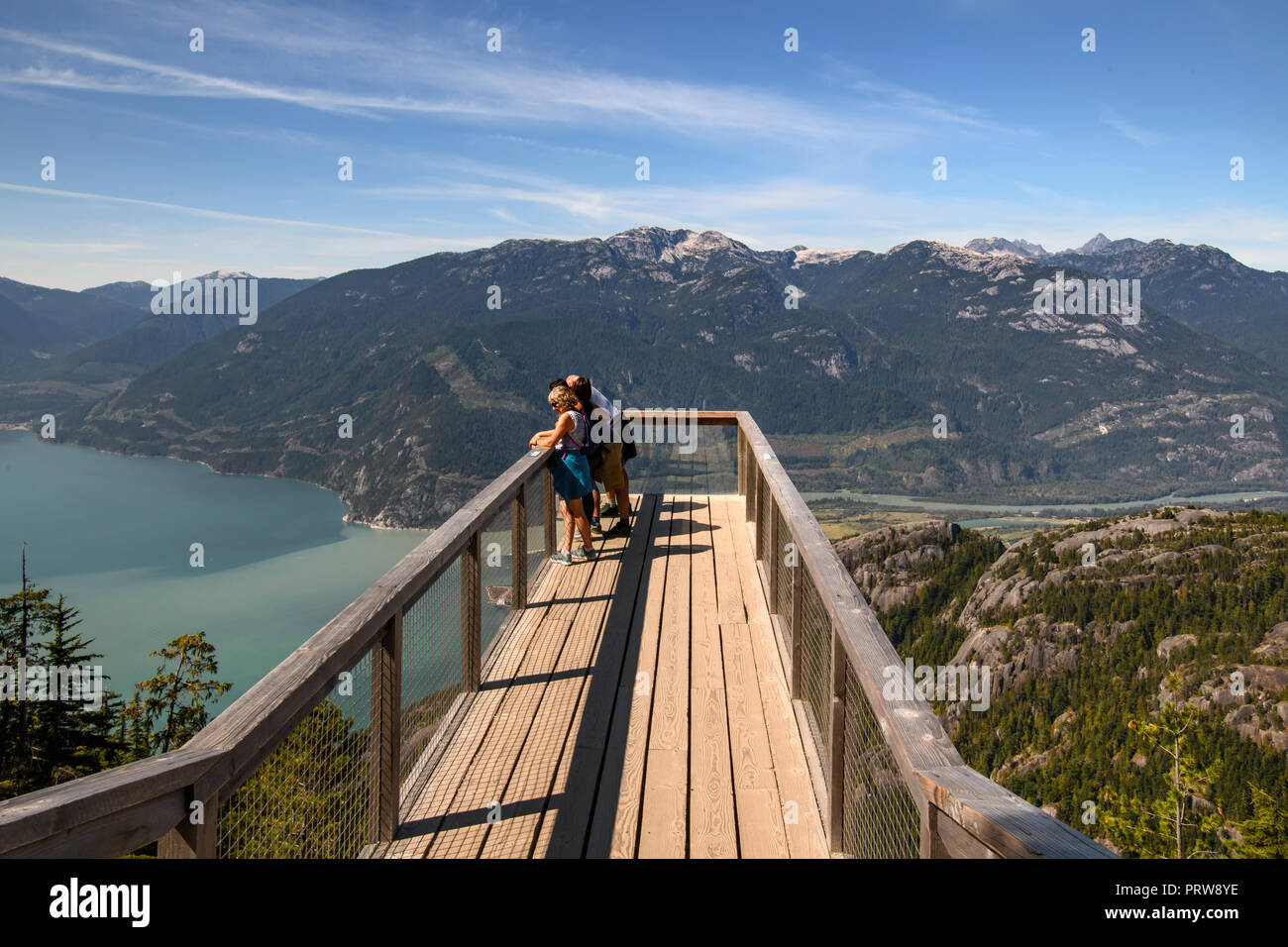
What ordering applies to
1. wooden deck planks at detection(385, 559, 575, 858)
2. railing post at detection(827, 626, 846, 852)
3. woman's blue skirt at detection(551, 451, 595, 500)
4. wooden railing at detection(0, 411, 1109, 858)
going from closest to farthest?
wooden railing at detection(0, 411, 1109, 858), railing post at detection(827, 626, 846, 852), wooden deck planks at detection(385, 559, 575, 858), woman's blue skirt at detection(551, 451, 595, 500)

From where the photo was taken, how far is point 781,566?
5.12 meters

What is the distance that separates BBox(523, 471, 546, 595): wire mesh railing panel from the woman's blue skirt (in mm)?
117

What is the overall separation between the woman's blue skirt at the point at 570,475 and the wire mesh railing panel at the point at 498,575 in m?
0.81

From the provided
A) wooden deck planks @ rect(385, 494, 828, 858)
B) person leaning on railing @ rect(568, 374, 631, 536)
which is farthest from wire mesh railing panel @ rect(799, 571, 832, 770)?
person leaning on railing @ rect(568, 374, 631, 536)

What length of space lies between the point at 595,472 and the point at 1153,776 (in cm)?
5597

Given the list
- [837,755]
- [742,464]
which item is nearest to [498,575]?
[837,755]

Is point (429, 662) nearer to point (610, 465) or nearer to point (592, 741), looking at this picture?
point (592, 741)

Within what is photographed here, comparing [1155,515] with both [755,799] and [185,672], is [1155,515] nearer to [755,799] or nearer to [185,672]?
[185,672]

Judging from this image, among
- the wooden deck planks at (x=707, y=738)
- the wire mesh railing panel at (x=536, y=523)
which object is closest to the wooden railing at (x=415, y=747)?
Result: the wooden deck planks at (x=707, y=738)

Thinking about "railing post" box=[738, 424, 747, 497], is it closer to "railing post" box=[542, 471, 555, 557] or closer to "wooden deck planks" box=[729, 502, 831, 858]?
"railing post" box=[542, 471, 555, 557]

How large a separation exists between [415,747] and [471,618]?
0.81 metres

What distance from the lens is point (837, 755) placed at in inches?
Result: 112

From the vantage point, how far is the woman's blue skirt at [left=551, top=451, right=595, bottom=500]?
648 cm
